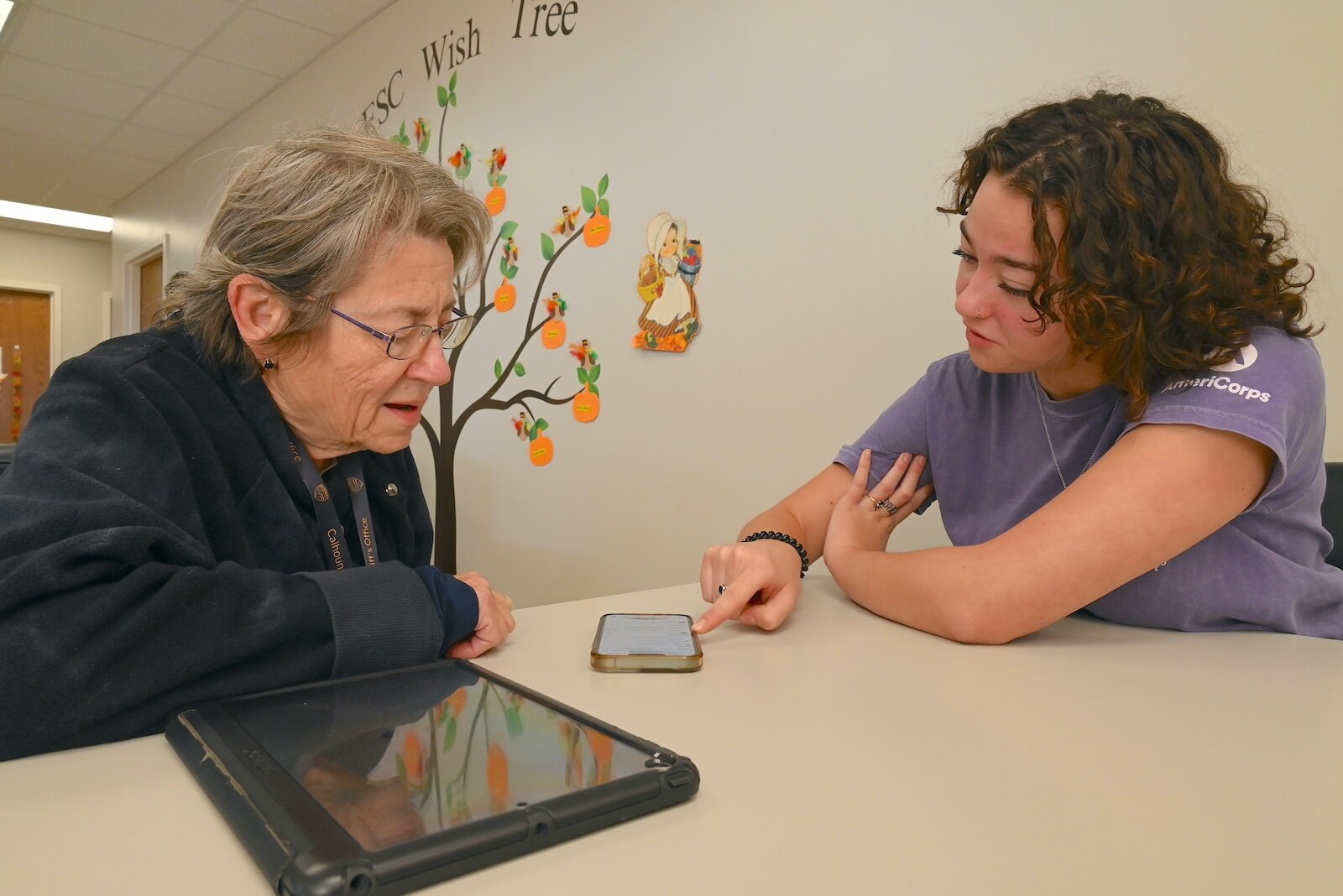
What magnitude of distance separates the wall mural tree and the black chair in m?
1.84

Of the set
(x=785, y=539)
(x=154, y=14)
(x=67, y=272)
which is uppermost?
(x=154, y=14)

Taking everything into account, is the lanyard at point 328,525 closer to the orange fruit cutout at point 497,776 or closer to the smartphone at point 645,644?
the smartphone at point 645,644

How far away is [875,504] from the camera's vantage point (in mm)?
1269

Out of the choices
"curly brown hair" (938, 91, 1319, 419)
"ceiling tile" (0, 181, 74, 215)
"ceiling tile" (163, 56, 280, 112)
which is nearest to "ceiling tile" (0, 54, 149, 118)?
"ceiling tile" (163, 56, 280, 112)

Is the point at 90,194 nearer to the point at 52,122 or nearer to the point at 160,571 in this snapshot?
the point at 52,122

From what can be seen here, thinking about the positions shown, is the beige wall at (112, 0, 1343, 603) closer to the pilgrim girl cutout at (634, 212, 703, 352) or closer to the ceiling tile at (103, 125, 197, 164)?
the pilgrim girl cutout at (634, 212, 703, 352)

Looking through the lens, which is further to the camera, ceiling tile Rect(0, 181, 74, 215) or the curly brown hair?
ceiling tile Rect(0, 181, 74, 215)

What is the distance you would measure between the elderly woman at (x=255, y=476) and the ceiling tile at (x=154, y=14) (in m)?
3.27

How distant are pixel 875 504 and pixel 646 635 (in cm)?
50

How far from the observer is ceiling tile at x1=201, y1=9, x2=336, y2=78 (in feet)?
12.4

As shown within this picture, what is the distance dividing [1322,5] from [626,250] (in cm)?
163

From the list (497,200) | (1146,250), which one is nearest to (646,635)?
(1146,250)

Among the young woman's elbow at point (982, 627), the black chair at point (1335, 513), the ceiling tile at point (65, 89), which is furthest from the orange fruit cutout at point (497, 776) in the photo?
the ceiling tile at point (65, 89)

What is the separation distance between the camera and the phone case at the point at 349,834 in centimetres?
42
